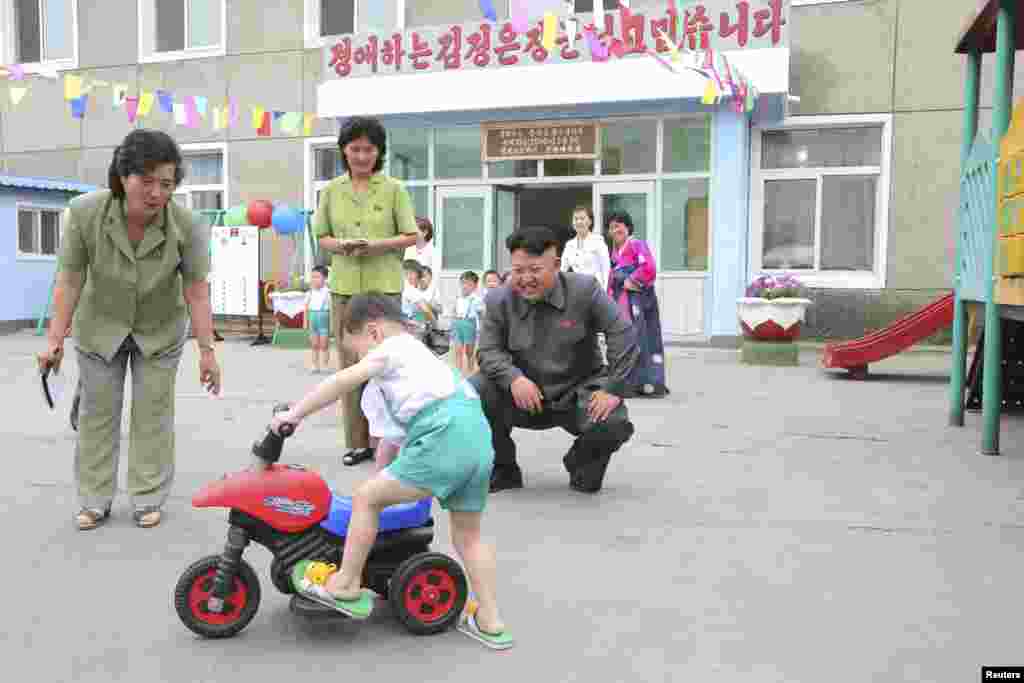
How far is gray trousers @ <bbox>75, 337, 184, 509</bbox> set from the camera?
4.08 meters

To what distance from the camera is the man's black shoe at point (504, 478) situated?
15.7 feet

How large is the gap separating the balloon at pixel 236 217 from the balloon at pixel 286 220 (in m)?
0.55

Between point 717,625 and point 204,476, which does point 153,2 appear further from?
point 717,625

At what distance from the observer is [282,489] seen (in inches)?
112

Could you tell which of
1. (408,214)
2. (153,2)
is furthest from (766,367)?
(153,2)

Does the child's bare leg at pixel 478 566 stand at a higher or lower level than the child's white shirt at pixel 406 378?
lower

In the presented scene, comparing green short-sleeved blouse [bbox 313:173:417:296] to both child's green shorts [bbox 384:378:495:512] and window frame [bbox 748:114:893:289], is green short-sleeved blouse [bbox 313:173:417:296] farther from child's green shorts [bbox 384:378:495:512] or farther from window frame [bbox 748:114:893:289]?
window frame [bbox 748:114:893:289]

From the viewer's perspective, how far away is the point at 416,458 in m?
2.82

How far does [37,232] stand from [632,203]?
1041cm

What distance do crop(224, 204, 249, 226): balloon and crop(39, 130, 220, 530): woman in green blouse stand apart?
11.6m

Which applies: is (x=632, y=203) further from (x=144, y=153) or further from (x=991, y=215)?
(x=144, y=153)

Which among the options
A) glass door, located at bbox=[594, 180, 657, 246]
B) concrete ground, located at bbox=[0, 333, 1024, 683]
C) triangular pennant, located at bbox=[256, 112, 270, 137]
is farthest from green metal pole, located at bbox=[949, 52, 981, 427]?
triangular pennant, located at bbox=[256, 112, 270, 137]

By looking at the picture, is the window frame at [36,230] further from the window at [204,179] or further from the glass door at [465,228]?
the glass door at [465,228]

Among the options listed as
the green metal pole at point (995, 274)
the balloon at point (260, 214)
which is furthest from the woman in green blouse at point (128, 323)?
the balloon at point (260, 214)
